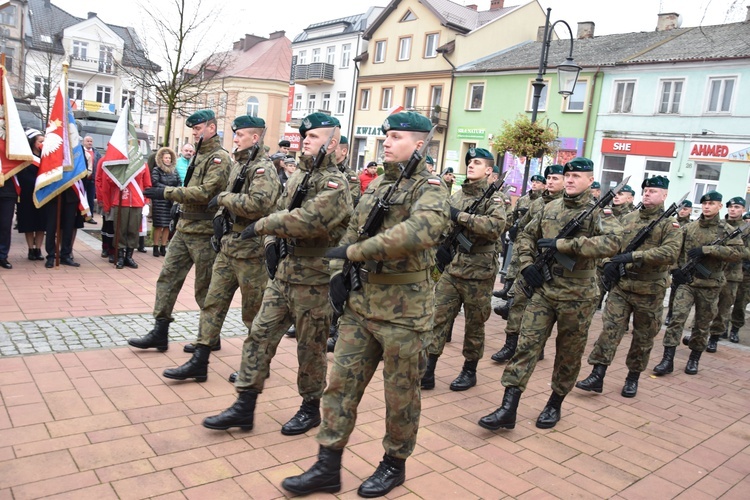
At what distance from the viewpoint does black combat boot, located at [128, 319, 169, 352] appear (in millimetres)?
5453

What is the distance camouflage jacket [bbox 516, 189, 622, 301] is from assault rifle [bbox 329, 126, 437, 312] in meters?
1.81

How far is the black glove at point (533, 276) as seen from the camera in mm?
4707

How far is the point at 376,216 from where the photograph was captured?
3350 millimetres

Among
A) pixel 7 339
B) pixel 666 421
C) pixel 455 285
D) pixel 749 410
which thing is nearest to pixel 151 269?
pixel 7 339

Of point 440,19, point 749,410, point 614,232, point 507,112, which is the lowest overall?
point 749,410

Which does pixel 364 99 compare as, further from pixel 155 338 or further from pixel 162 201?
pixel 155 338

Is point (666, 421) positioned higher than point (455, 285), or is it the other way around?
point (455, 285)

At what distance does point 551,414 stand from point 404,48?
3321 centimetres

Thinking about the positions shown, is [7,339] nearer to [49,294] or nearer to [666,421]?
[49,294]

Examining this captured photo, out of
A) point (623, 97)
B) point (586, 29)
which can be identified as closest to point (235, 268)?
point (623, 97)

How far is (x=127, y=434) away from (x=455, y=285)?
2954 millimetres

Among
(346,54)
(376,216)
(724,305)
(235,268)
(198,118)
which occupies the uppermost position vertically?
(346,54)

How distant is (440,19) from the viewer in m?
33.0

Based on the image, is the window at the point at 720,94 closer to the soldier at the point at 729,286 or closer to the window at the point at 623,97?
the window at the point at 623,97
